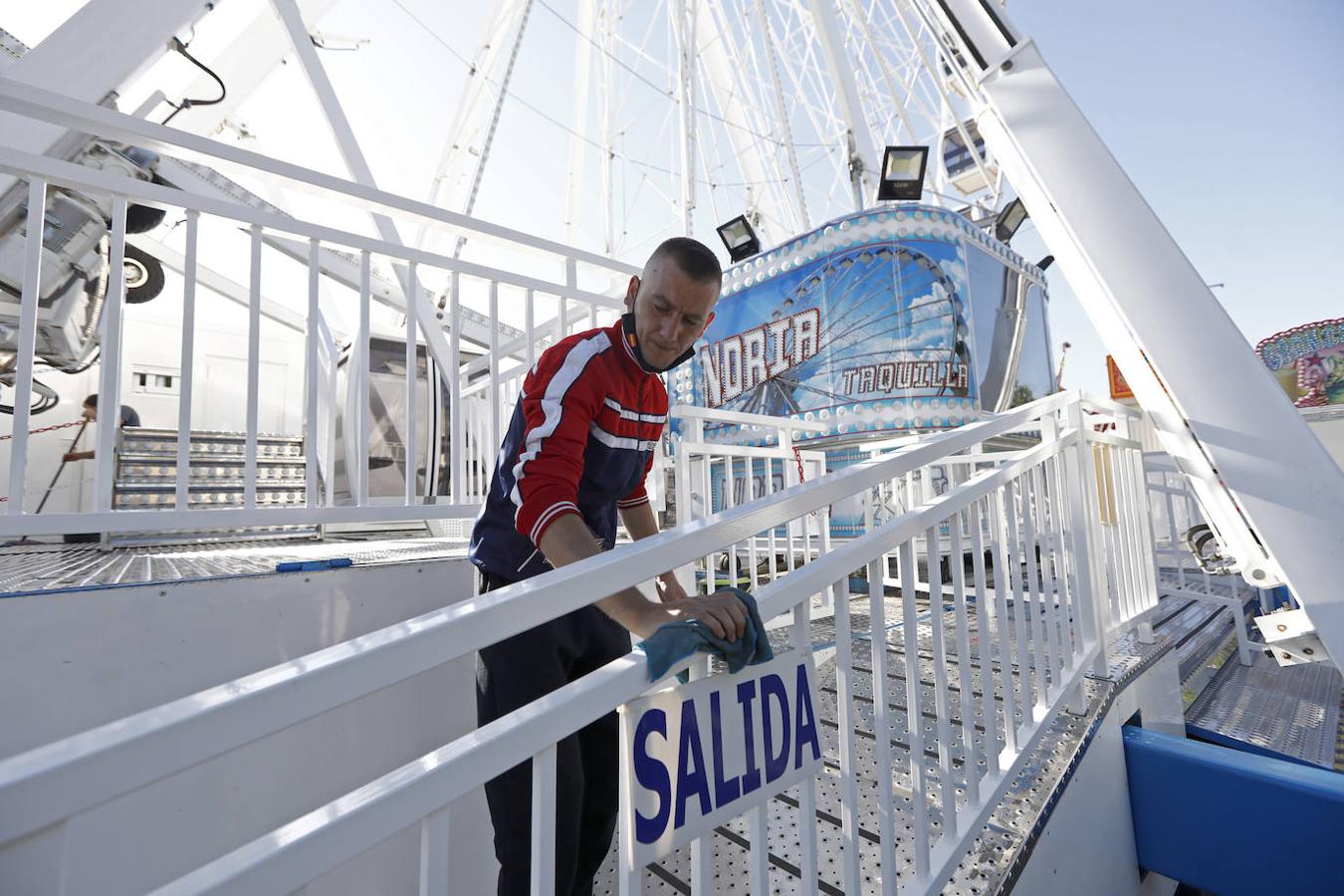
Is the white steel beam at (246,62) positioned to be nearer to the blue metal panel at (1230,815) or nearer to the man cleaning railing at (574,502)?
the man cleaning railing at (574,502)

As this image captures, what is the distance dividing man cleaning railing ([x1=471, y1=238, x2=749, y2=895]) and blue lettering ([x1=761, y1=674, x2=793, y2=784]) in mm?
241

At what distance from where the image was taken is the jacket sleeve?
1.18m

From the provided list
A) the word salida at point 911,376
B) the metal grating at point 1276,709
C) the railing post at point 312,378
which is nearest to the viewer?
the railing post at point 312,378

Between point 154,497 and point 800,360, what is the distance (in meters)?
5.95

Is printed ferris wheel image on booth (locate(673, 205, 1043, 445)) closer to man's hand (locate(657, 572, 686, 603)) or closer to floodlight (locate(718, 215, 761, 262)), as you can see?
floodlight (locate(718, 215, 761, 262))

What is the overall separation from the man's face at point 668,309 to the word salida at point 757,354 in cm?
577

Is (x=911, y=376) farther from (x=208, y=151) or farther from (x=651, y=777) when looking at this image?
(x=651, y=777)

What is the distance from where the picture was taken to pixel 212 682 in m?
1.67

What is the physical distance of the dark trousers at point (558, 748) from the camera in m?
1.27

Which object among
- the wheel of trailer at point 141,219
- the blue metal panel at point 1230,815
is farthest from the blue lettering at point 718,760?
the wheel of trailer at point 141,219

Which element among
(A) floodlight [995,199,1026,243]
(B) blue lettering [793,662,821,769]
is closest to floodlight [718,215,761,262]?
(A) floodlight [995,199,1026,243]

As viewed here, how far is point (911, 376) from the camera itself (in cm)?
630

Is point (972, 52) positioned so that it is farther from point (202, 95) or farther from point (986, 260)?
point (202, 95)

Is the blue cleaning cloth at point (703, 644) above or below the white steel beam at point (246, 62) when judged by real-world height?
below
